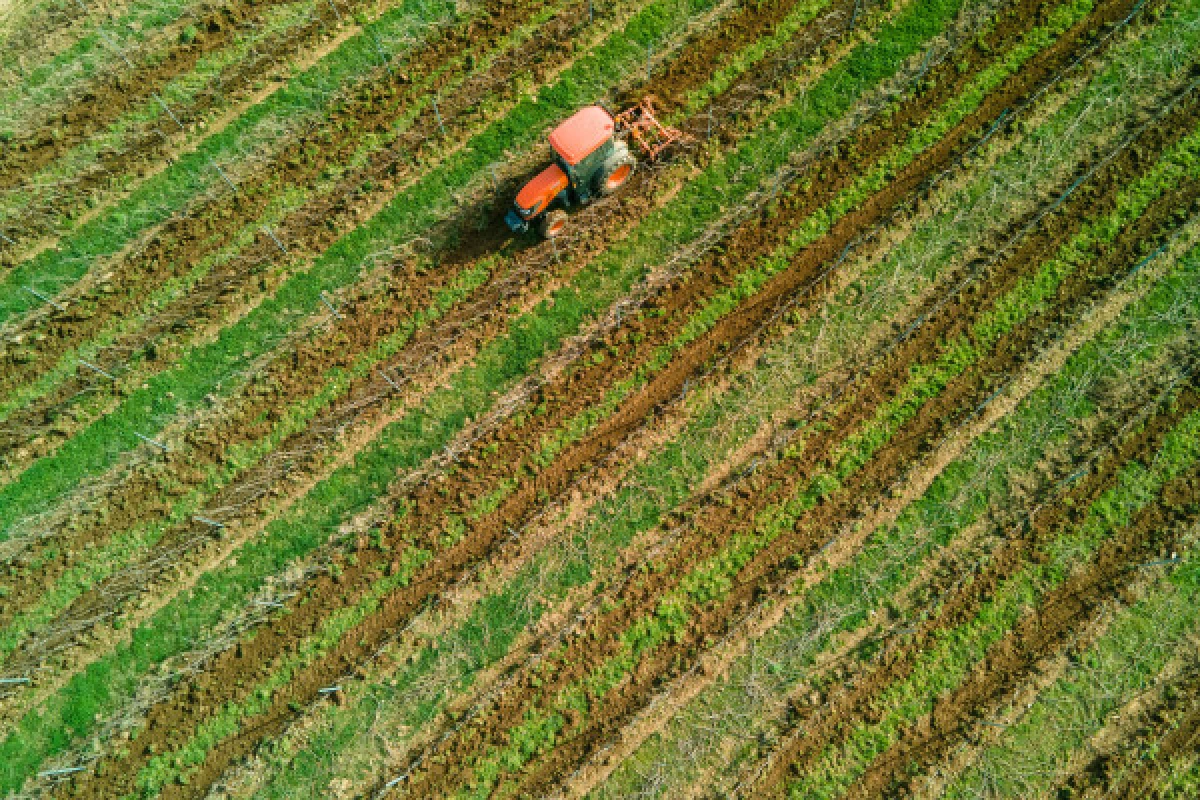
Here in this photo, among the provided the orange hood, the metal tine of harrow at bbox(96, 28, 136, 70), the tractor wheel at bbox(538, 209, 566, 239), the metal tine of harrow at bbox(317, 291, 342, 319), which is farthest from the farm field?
the orange hood

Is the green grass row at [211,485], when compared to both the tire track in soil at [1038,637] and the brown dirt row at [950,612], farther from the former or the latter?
the tire track in soil at [1038,637]

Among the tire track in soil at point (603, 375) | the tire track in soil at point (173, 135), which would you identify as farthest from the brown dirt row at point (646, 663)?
the tire track in soil at point (173, 135)

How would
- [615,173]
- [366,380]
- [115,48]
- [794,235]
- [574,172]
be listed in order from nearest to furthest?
1. [574,172]
2. [366,380]
3. [615,173]
4. [794,235]
5. [115,48]

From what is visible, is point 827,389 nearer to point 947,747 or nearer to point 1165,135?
point 947,747

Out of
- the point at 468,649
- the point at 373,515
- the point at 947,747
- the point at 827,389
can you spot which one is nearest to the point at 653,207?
the point at 827,389

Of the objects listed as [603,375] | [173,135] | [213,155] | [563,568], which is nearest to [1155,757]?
[563,568]

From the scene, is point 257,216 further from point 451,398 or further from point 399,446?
point 399,446
